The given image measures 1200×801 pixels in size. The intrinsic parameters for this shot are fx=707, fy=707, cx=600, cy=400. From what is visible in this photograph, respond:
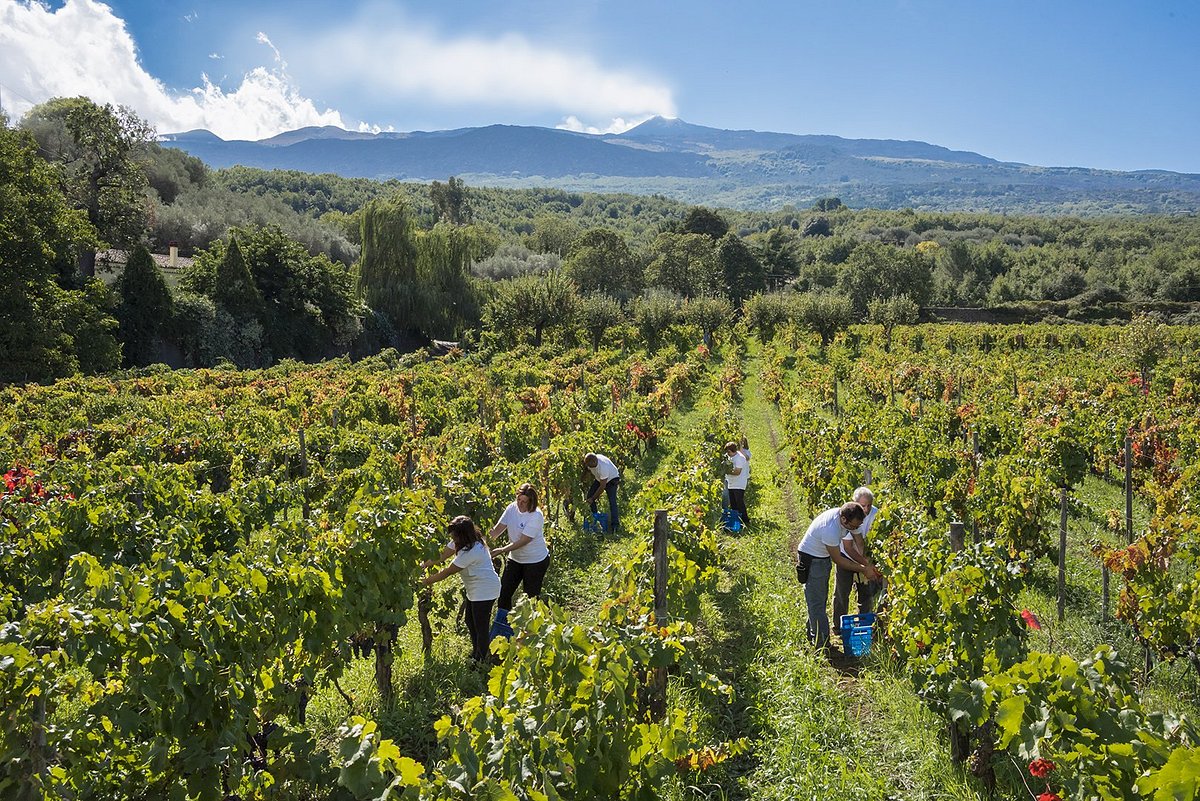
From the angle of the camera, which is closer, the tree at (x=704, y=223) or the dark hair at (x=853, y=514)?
the dark hair at (x=853, y=514)

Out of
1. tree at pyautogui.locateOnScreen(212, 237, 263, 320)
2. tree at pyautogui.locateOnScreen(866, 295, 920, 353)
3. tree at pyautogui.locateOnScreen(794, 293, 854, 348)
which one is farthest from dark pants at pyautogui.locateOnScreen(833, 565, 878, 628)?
tree at pyautogui.locateOnScreen(866, 295, 920, 353)

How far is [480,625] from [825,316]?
127ft

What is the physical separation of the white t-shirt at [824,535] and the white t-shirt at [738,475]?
157 inches

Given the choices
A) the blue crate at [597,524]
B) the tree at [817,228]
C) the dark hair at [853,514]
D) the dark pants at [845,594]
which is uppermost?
the tree at [817,228]

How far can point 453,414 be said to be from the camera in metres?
17.4

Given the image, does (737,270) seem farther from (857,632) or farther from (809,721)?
(809,721)

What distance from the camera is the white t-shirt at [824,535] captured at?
21.4 feet

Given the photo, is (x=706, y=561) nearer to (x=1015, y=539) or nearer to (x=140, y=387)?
(x=1015, y=539)

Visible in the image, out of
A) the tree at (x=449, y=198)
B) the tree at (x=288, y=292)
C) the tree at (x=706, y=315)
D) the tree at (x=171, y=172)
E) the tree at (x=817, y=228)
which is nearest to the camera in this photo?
the tree at (x=288, y=292)

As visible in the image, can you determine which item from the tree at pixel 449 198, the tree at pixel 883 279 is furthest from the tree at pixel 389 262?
the tree at pixel 449 198

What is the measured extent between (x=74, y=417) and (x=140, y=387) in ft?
21.1

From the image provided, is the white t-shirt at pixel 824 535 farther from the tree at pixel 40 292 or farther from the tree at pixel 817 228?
the tree at pixel 817 228

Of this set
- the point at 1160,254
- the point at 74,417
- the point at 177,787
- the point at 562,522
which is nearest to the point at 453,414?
the point at 562,522

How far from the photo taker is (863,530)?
23.4 feet
